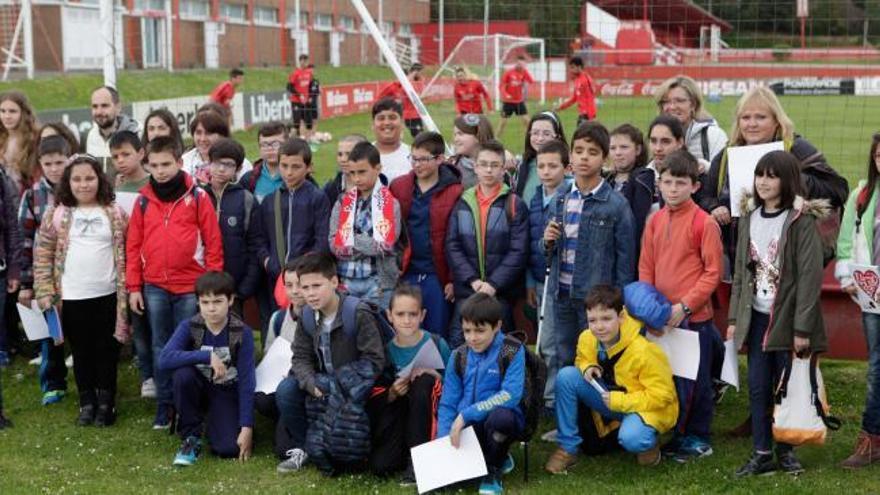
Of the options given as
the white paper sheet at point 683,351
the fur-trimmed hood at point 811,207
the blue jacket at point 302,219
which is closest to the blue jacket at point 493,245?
the blue jacket at point 302,219

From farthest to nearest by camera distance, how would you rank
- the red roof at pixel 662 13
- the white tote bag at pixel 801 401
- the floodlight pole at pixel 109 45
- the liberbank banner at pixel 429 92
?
the liberbank banner at pixel 429 92, the red roof at pixel 662 13, the floodlight pole at pixel 109 45, the white tote bag at pixel 801 401

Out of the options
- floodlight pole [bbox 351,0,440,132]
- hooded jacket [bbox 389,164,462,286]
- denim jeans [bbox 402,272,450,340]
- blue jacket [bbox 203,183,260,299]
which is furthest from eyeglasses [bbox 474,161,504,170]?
floodlight pole [bbox 351,0,440,132]

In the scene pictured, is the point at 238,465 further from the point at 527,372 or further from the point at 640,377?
Result: the point at 640,377

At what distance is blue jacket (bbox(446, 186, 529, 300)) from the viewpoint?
229 inches

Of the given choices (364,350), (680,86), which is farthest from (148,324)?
(680,86)

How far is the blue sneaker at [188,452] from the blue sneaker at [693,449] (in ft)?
8.27

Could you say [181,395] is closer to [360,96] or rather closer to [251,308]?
[251,308]

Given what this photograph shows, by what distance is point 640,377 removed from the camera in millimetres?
5246

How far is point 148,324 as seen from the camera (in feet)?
20.8

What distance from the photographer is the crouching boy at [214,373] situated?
223 inches

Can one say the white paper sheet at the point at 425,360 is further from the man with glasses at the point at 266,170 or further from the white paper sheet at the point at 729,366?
the man with glasses at the point at 266,170

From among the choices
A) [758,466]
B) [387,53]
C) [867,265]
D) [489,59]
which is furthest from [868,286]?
[489,59]

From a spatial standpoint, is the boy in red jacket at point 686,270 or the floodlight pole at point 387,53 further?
the floodlight pole at point 387,53

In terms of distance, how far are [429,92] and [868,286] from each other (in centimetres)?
2311
